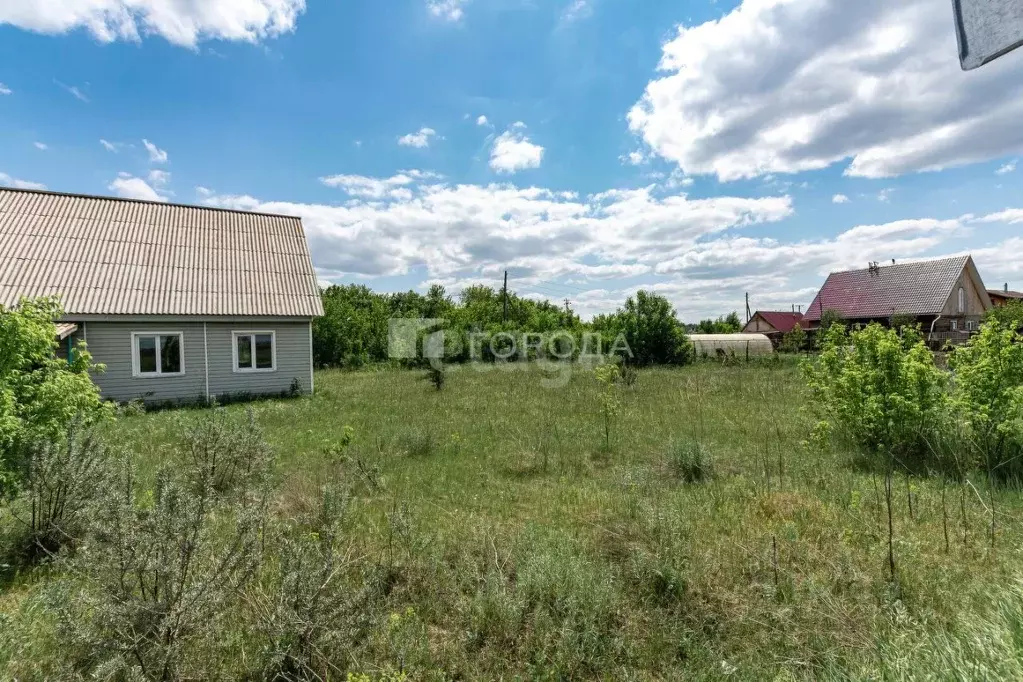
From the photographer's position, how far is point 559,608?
131 inches

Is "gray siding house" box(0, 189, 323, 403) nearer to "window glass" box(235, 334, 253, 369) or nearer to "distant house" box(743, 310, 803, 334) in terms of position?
"window glass" box(235, 334, 253, 369)

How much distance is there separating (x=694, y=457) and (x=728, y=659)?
11.3 feet

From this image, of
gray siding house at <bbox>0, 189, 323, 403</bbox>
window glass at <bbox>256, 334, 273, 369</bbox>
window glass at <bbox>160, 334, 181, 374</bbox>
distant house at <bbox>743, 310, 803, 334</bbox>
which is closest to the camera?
gray siding house at <bbox>0, 189, 323, 403</bbox>

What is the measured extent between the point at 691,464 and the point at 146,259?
15408 millimetres

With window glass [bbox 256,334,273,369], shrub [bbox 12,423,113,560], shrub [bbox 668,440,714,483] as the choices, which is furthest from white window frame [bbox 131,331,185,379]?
shrub [bbox 668,440,714,483]

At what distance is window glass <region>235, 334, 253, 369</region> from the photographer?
14.3 meters

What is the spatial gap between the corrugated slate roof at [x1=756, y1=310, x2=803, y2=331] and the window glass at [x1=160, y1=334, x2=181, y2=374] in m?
43.2

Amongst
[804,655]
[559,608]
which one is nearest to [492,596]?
[559,608]

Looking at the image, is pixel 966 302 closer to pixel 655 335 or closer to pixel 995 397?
pixel 655 335

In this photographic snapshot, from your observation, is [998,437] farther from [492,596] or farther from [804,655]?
[492,596]

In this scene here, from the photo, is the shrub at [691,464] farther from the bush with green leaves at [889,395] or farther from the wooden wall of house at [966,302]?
the wooden wall of house at [966,302]

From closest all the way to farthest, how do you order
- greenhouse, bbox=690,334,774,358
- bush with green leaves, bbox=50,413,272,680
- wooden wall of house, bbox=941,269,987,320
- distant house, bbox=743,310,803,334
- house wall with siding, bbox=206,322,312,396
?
1. bush with green leaves, bbox=50,413,272,680
2. house wall with siding, bbox=206,322,312,396
3. greenhouse, bbox=690,334,774,358
4. wooden wall of house, bbox=941,269,987,320
5. distant house, bbox=743,310,803,334

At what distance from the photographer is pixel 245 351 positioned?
1441cm

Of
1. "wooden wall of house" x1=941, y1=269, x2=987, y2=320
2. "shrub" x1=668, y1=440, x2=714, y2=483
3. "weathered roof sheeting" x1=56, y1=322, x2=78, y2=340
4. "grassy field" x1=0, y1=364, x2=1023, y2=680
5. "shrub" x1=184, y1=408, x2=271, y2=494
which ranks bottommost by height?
"grassy field" x1=0, y1=364, x2=1023, y2=680
